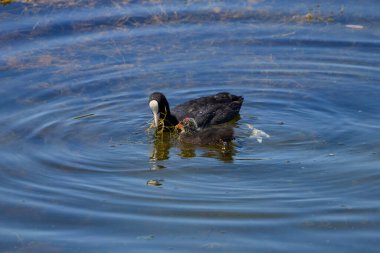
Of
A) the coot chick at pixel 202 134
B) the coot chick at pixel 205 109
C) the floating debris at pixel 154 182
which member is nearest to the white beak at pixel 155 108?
the coot chick at pixel 205 109

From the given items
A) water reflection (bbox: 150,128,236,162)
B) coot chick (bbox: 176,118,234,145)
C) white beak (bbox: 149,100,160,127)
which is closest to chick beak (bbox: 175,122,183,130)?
coot chick (bbox: 176,118,234,145)

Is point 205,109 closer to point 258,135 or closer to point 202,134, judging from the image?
point 202,134

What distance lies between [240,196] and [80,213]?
64.2 inches

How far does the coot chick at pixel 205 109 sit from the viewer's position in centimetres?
1138

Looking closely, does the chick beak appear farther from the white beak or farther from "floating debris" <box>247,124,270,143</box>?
"floating debris" <box>247,124,270,143</box>

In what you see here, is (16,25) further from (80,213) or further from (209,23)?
(80,213)

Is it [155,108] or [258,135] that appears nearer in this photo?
[258,135]

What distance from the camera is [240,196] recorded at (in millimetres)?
8766

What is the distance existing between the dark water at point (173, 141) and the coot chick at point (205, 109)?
0.91 ft

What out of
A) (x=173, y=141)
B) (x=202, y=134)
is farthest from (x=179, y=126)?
(x=202, y=134)

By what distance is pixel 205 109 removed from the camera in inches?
451

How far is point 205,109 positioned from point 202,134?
22.9 inches

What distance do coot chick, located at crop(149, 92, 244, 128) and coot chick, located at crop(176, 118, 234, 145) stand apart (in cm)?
12

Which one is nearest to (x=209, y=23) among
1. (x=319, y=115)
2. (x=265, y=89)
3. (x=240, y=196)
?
(x=265, y=89)
